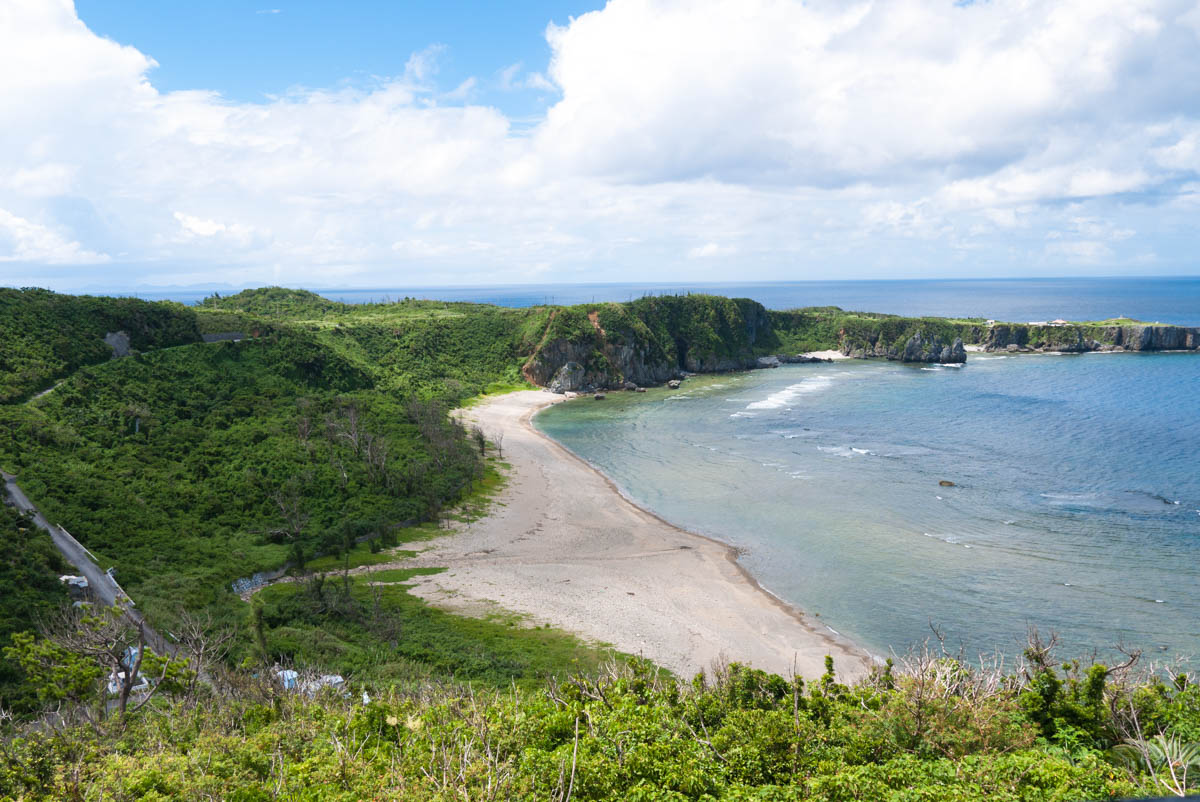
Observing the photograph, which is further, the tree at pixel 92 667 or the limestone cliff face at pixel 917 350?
the limestone cliff face at pixel 917 350

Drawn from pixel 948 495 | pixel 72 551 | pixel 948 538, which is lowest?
pixel 948 538

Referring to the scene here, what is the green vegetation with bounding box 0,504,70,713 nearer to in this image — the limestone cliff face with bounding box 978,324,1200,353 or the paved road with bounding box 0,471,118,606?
the paved road with bounding box 0,471,118,606

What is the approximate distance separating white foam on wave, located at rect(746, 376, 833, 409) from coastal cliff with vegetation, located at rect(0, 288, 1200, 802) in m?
49.0

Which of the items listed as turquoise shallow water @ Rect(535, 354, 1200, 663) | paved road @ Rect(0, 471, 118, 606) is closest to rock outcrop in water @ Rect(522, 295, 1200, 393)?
turquoise shallow water @ Rect(535, 354, 1200, 663)

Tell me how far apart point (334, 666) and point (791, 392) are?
105m

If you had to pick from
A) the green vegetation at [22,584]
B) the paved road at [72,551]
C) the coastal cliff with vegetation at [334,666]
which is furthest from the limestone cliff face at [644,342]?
the green vegetation at [22,584]

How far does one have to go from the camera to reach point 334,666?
31891mm

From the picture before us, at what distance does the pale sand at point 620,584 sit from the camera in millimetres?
37938

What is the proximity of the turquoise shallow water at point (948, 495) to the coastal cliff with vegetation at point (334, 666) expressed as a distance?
7959 millimetres

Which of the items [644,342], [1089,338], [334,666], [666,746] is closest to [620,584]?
[334,666]

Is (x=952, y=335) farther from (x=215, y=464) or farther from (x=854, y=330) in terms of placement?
(x=215, y=464)

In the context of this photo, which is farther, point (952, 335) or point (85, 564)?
point (952, 335)

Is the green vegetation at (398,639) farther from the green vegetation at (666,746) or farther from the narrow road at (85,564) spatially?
the green vegetation at (666,746)

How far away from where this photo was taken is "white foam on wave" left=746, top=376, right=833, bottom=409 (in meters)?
111
